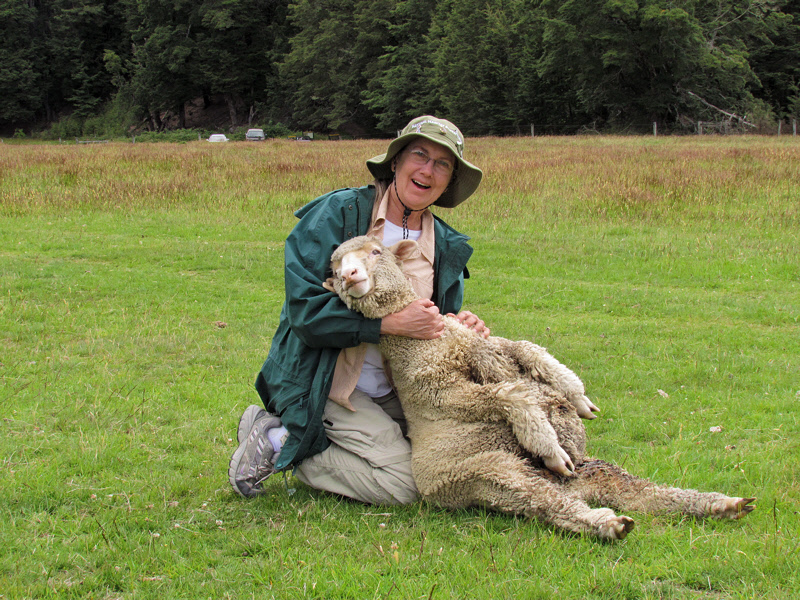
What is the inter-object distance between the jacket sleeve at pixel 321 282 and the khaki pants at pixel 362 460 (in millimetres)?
447

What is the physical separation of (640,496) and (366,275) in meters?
1.71

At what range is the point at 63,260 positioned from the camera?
10.4m

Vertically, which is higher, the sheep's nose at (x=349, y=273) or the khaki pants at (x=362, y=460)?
the sheep's nose at (x=349, y=273)

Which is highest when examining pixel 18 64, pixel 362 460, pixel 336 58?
pixel 18 64

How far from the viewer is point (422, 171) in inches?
155

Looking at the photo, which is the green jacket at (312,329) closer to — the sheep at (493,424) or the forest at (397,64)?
the sheep at (493,424)

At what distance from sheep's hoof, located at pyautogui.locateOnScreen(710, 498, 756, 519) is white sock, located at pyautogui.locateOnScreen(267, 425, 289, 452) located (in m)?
2.14

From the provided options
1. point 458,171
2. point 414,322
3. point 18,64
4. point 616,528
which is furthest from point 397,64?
point 616,528

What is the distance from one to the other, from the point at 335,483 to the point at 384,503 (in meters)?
0.28

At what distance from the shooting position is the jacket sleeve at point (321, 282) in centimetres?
355

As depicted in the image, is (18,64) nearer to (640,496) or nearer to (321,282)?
(321,282)

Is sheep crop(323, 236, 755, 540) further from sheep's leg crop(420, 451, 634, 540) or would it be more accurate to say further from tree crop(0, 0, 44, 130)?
tree crop(0, 0, 44, 130)

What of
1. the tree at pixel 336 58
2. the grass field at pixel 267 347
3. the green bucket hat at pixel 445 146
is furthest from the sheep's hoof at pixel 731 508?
the tree at pixel 336 58

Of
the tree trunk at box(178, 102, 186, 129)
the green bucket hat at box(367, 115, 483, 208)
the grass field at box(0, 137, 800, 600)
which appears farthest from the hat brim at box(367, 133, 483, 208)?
the tree trunk at box(178, 102, 186, 129)
